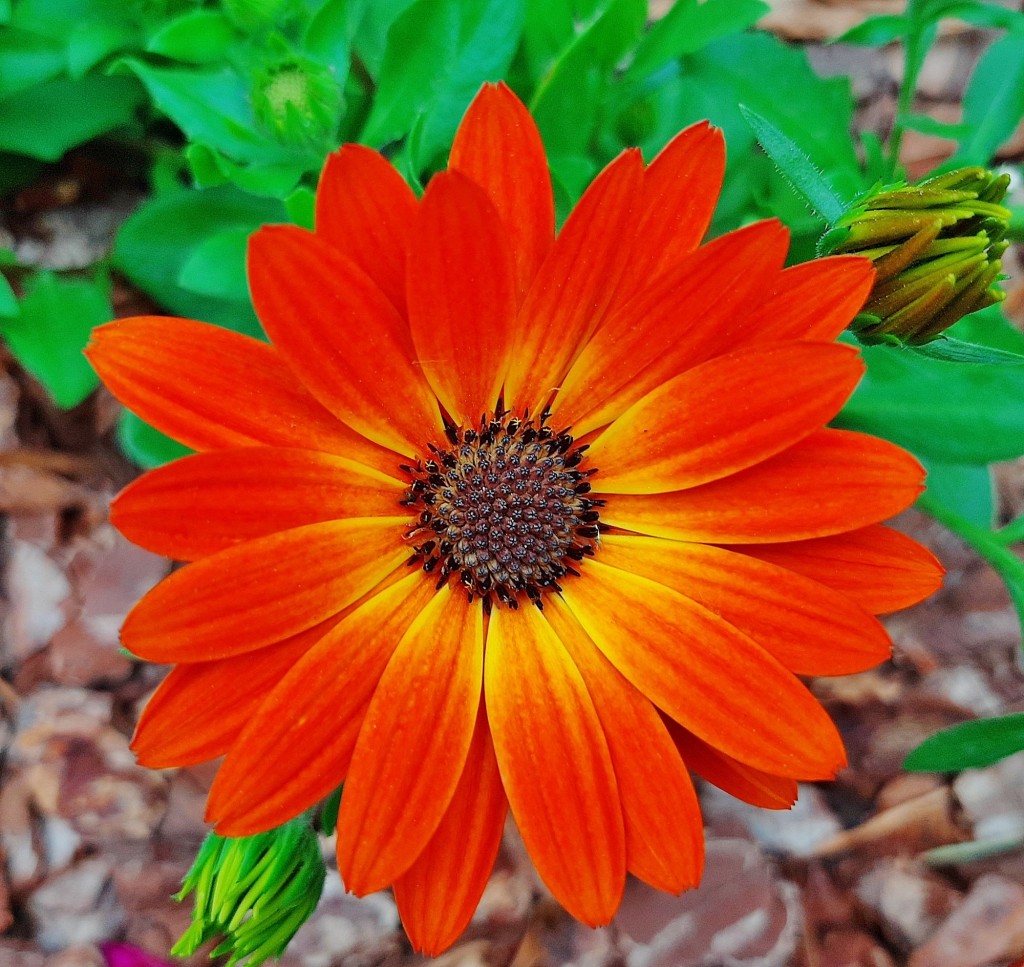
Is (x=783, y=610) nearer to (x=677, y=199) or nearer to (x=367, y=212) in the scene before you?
(x=677, y=199)

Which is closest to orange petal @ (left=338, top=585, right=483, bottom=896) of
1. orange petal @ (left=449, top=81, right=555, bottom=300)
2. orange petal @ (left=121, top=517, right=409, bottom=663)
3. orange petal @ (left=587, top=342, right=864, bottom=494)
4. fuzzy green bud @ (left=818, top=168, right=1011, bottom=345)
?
orange petal @ (left=121, top=517, right=409, bottom=663)

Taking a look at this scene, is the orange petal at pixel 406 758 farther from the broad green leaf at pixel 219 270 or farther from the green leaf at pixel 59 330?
the green leaf at pixel 59 330

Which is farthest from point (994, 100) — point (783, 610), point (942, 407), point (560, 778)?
point (560, 778)

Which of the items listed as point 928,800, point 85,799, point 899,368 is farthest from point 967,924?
point 85,799

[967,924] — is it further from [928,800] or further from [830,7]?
[830,7]

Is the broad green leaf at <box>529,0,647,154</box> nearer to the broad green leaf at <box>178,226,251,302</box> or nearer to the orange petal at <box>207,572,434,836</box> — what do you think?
the broad green leaf at <box>178,226,251,302</box>

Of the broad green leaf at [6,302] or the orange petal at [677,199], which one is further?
the broad green leaf at [6,302]

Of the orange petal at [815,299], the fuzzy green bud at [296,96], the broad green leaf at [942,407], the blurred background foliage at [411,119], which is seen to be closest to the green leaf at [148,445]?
the blurred background foliage at [411,119]
